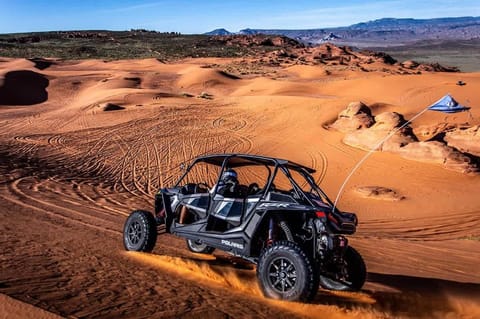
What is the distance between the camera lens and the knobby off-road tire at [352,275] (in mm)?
6180

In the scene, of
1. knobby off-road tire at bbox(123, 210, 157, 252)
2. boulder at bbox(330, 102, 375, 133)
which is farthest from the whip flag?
knobby off-road tire at bbox(123, 210, 157, 252)

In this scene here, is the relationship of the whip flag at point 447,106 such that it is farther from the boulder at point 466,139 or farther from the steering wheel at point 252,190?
the steering wheel at point 252,190

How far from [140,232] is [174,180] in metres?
8.41

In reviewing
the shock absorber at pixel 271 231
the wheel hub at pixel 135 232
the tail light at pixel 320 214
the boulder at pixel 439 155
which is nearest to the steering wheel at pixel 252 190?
the shock absorber at pixel 271 231

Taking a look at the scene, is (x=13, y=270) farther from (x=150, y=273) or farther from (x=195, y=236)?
(x=195, y=236)

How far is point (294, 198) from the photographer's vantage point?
608 cm

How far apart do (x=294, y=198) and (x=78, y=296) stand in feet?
8.54

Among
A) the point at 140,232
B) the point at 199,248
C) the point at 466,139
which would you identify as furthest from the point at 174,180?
the point at 466,139

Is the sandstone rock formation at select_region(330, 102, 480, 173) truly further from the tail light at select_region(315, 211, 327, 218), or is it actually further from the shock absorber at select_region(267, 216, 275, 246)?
the tail light at select_region(315, 211, 327, 218)

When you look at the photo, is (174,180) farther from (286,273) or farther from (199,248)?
(286,273)

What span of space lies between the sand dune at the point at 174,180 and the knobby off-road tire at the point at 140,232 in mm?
189

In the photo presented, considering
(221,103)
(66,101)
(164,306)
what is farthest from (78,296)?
(66,101)

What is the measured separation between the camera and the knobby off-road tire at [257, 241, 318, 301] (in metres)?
Result: 5.31

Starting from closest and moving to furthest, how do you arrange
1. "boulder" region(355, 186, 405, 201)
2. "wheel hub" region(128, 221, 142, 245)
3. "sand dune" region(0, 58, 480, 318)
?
1. "sand dune" region(0, 58, 480, 318)
2. "wheel hub" region(128, 221, 142, 245)
3. "boulder" region(355, 186, 405, 201)
